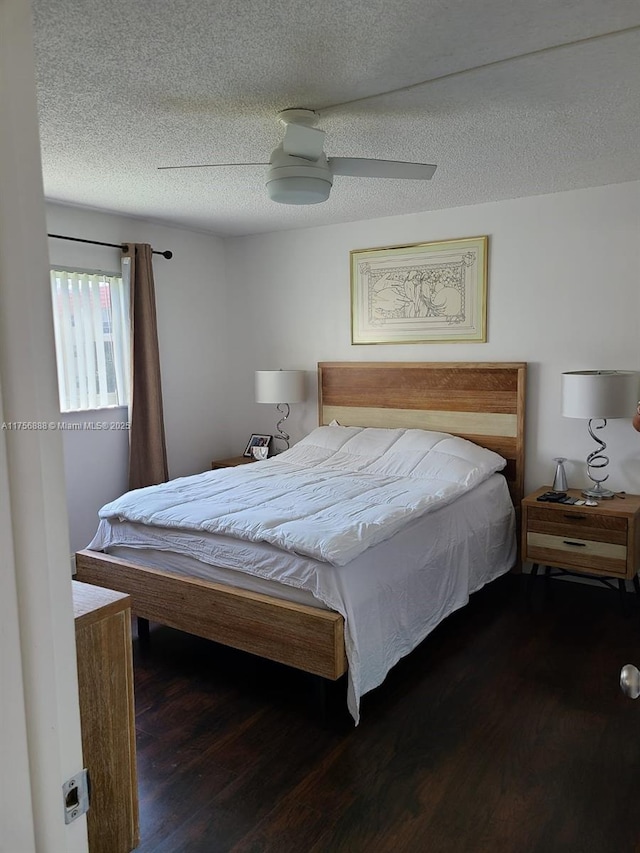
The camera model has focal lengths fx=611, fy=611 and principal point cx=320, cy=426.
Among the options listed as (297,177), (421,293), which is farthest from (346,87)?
(421,293)

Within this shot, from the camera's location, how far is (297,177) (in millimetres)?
2389

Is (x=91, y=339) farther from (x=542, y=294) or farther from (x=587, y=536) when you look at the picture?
(x=587, y=536)

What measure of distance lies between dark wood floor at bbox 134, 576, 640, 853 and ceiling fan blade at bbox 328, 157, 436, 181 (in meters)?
2.16

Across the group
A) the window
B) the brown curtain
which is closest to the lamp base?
the brown curtain

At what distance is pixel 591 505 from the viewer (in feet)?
11.0

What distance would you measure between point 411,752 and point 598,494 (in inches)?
77.7

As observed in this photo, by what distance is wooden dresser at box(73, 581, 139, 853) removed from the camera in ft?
4.52

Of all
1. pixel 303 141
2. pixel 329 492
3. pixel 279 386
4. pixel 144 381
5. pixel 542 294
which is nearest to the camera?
pixel 303 141

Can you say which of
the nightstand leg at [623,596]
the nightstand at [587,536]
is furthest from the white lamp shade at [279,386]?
the nightstand leg at [623,596]

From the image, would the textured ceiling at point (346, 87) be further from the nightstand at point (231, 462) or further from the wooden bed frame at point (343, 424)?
the nightstand at point (231, 462)

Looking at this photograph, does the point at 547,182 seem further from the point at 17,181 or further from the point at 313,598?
the point at 17,181

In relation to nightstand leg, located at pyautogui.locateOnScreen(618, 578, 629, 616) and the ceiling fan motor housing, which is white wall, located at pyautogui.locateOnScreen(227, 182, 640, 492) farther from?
the ceiling fan motor housing

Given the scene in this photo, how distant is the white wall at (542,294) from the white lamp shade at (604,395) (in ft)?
0.92

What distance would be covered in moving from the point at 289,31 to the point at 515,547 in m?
3.13
